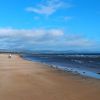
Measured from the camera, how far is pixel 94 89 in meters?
15.8

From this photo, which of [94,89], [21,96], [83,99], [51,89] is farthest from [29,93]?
[94,89]

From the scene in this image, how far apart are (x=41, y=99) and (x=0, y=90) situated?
316cm

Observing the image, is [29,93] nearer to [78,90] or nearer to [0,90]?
[0,90]

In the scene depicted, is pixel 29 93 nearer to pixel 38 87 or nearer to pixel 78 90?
pixel 38 87

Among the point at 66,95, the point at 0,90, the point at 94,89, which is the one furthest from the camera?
the point at 94,89

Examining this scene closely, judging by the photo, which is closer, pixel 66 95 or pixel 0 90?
pixel 66 95

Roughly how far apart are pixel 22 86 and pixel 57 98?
4.08 m

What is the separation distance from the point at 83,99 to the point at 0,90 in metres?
4.94

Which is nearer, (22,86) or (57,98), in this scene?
(57,98)

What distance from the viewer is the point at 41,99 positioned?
12758 mm

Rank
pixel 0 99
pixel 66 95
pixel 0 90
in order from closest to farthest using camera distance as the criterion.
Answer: pixel 0 99
pixel 66 95
pixel 0 90

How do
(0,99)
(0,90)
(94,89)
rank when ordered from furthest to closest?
(94,89) → (0,90) → (0,99)

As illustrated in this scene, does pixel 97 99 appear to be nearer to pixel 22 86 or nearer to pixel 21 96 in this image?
pixel 21 96

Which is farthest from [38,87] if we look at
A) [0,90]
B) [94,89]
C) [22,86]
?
[94,89]
